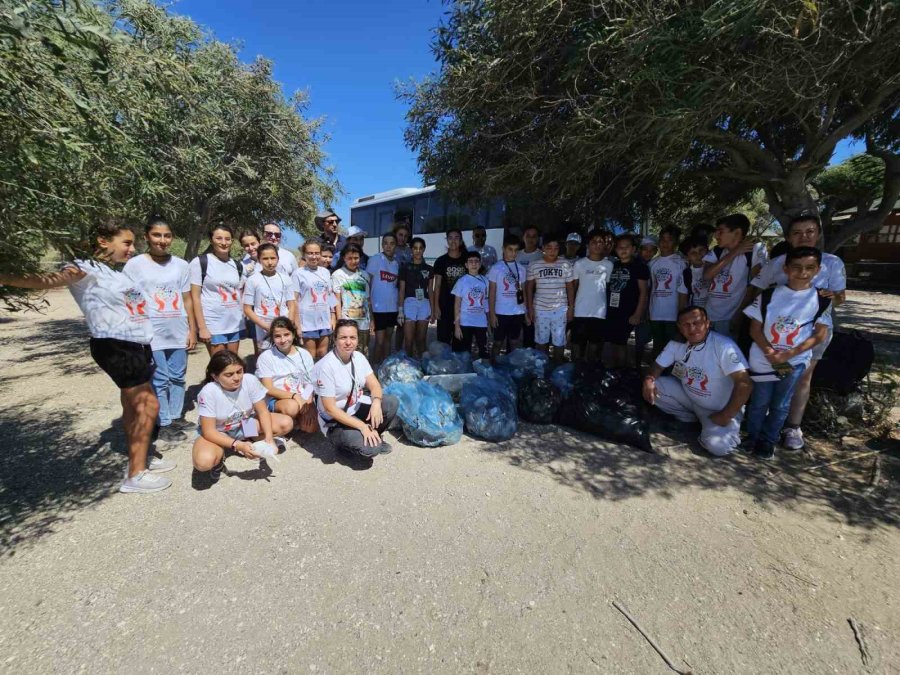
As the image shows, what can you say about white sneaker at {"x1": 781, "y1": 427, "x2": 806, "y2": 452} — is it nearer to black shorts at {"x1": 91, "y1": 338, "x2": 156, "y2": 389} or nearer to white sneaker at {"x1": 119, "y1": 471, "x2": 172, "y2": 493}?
white sneaker at {"x1": 119, "y1": 471, "x2": 172, "y2": 493}

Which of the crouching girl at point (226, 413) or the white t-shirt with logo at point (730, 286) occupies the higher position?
the white t-shirt with logo at point (730, 286)

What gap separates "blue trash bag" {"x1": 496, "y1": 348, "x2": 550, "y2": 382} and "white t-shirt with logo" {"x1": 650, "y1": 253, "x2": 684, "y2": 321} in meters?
1.36

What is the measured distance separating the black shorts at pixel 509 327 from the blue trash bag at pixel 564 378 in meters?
0.85

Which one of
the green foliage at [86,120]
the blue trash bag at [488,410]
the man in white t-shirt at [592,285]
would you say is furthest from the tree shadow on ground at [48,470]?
the man in white t-shirt at [592,285]

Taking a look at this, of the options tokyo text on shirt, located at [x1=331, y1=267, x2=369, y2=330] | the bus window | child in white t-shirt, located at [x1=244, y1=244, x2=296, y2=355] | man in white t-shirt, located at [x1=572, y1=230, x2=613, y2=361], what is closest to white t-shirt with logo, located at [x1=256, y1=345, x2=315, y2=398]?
child in white t-shirt, located at [x1=244, y1=244, x2=296, y2=355]

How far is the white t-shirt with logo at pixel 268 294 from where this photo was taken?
412 cm

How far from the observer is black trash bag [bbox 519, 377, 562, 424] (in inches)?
158

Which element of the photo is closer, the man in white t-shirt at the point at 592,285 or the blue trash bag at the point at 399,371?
the blue trash bag at the point at 399,371

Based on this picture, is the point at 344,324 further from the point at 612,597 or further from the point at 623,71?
the point at 623,71

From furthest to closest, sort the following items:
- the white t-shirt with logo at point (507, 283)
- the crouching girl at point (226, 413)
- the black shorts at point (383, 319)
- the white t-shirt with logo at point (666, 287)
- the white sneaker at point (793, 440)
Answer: the black shorts at point (383, 319)
the white t-shirt with logo at point (507, 283)
the white t-shirt with logo at point (666, 287)
the white sneaker at point (793, 440)
the crouching girl at point (226, 413)

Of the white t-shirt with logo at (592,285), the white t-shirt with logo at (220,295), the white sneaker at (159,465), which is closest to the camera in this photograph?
the white sneaker at (159,465)

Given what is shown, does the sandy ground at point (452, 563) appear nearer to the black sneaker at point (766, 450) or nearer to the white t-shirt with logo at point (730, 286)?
the black sneaker at point (766, 450)

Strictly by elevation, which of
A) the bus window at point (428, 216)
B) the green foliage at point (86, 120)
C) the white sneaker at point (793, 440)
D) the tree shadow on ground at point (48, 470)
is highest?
the bus window at point (428, 216)

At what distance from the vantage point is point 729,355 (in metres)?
3.38
